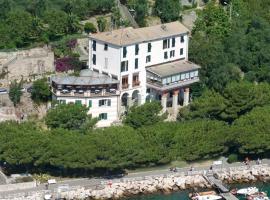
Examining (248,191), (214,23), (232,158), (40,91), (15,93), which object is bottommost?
(248,191)

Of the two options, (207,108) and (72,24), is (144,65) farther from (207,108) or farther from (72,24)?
(72,24)

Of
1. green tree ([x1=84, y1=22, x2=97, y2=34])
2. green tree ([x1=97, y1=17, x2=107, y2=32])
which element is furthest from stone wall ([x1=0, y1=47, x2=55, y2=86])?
green tree ([x1=97, y1=17, x2=107, y2=32])

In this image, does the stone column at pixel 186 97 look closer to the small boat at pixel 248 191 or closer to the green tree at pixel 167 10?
the small boat at pixel 248 191

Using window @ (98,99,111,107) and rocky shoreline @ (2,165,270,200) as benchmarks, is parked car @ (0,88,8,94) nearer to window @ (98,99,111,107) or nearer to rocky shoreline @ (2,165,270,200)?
window @ (98,99,111,107)

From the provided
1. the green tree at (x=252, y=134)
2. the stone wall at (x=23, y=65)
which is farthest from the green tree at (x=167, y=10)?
the green tree at (x=252, y=134)

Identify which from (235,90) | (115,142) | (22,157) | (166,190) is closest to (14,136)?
(22,157)

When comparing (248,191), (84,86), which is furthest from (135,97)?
(248,191)
